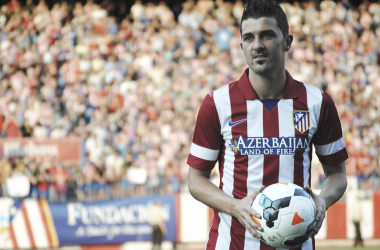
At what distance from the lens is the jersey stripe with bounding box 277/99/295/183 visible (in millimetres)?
2814

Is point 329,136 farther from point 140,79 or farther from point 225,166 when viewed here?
point 140,79

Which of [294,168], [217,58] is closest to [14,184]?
[217,58]

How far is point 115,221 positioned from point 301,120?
9.00 m

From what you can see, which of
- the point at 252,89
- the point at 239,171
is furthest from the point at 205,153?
the point at 252,89

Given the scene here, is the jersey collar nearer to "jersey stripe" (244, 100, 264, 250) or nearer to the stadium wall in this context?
"jersey stripe" (244, 100, 264, 250)

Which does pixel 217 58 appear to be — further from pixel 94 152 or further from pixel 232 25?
pixel 94 152

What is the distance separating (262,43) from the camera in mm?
2760

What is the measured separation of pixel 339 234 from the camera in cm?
1164

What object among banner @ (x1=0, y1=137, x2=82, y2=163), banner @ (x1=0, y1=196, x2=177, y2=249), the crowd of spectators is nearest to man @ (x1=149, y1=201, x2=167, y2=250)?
banner @ (x1=0, y1=196, x2=177, y2=249)

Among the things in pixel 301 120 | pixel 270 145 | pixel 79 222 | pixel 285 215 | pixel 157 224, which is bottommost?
Answer: pixel 157 224

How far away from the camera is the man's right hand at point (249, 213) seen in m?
2.64

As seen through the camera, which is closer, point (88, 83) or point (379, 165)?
point (379, 165)

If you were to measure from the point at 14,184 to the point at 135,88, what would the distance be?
458 centimetres

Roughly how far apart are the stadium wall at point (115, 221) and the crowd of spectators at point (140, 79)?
0.28 metres
